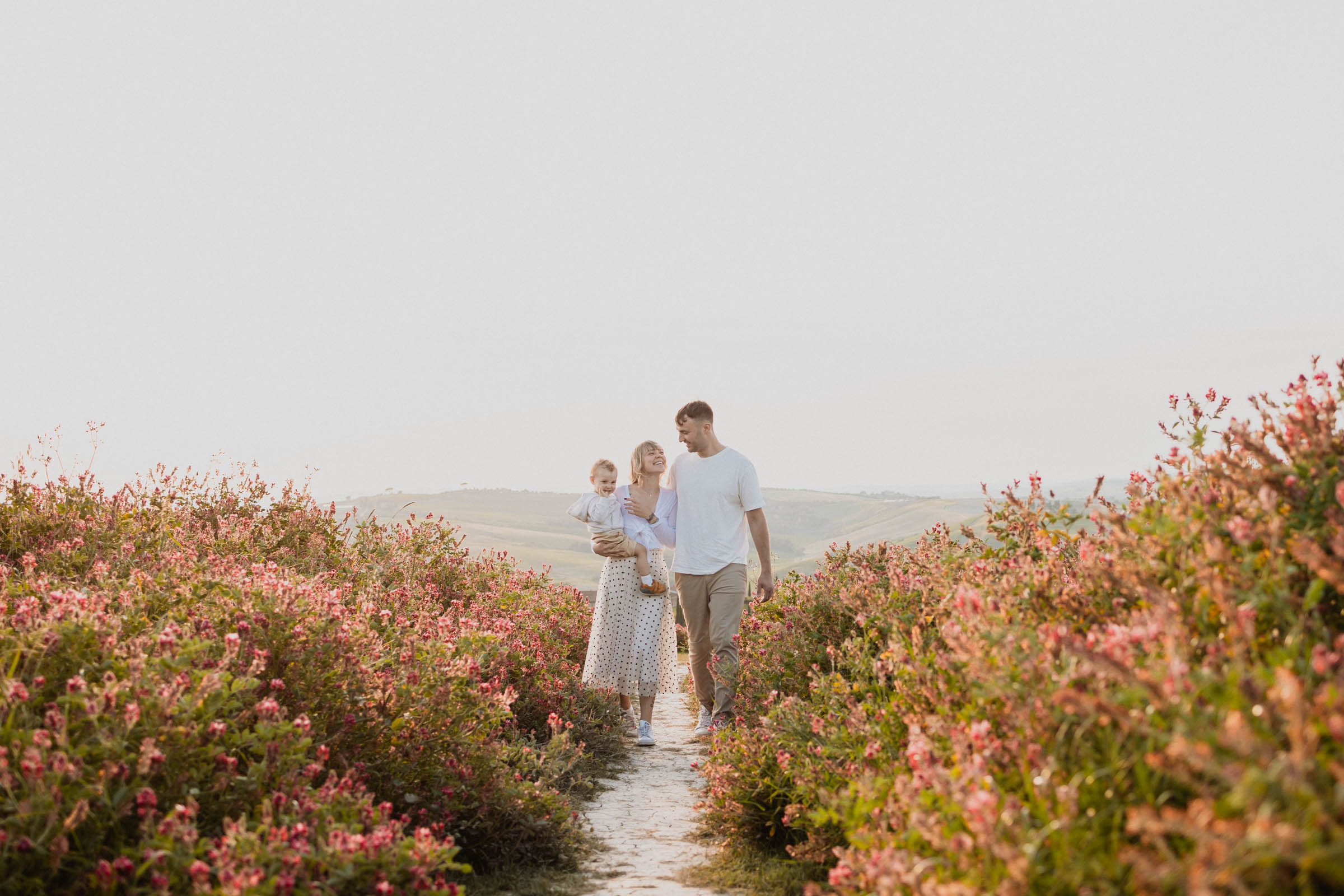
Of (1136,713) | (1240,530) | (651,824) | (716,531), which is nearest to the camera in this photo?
(1136,713)

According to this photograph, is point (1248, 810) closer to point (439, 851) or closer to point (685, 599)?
point (439, 851)

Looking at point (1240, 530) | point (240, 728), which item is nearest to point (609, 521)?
point (240, 728)

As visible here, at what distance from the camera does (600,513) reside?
8.02 metres

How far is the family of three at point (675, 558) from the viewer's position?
309 inches

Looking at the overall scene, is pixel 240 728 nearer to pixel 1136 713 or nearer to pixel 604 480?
pixel 1136 713

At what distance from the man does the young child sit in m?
0.27

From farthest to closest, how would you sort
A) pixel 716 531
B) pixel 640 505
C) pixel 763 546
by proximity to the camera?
pixel 640 505
pixel 763 546
pixel 716 531

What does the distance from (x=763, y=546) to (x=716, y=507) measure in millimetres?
506

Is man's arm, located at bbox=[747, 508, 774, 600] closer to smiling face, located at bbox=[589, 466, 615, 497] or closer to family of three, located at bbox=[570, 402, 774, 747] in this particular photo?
family of three, located at bbox=[570, 402, 774, 747]

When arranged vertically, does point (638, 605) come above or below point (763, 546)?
below

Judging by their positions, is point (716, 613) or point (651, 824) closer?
point (651, 824)

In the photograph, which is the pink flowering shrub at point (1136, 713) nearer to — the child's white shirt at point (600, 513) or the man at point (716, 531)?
the man at point (716, 531)

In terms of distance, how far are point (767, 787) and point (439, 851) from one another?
2.32 meters

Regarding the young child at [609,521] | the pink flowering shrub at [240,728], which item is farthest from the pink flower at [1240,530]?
the young child at [609,521]
